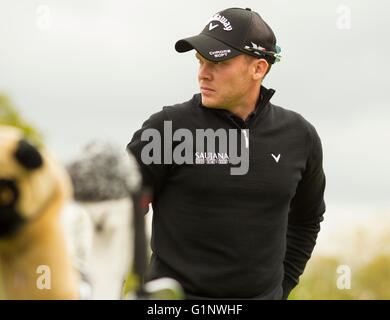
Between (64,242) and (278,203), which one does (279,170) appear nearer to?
(278,203)

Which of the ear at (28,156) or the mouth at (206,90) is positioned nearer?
the ear at (28,156)

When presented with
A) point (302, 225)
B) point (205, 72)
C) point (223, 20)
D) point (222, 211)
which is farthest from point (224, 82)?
point (302, 225)

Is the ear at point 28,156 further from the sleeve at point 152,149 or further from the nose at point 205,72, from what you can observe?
the nose at point 205,72

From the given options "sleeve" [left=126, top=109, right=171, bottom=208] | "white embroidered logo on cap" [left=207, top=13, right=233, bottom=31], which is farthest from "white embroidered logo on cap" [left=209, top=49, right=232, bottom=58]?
"sleeve" [left=126, top=109, right=171, bottom=208]

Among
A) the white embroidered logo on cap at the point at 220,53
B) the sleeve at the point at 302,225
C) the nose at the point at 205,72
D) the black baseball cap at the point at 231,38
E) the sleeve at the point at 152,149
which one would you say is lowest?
the sleeve at the point at 302,225

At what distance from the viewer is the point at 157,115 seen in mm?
3475

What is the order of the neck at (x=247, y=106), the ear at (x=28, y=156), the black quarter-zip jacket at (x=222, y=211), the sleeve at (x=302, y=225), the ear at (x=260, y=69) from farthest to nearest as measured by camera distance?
the sleeve at (x=302, y=225) < the ear at (x=260, y=69) < the neck at (x=247, y=106) < the black quarter-zip jacket at (x=222, y=211) < the ear at (x=28, y=156)

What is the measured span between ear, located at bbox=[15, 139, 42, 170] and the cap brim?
246 centimetres

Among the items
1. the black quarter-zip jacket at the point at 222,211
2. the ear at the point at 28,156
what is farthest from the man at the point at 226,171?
the ear at the point at 28,156

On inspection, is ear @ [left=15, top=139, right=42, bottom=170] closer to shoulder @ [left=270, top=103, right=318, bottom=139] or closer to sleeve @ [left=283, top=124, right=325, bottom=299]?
shoulder @ [left=270, top=103, right=318, bottom=139]

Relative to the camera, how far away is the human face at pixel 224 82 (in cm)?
350
